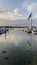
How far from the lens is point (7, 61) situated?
13.2 meters

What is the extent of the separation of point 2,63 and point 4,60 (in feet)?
3.29

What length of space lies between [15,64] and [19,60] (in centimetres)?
140

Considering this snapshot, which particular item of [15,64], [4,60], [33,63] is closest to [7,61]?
[4,60]

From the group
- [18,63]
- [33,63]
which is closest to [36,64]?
[33,63]

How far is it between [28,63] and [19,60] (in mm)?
1196

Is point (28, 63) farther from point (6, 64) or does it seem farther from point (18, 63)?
point (6, 64)

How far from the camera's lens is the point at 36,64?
12266 millimetres

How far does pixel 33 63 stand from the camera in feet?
41.3

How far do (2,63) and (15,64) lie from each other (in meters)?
1.03

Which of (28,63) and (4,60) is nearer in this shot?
(28,63)

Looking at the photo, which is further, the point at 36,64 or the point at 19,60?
the point at 19,60

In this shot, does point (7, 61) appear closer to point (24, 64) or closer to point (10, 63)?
point (10, 63)

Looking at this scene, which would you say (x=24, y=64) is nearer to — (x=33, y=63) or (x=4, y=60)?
(x=33, y=63)

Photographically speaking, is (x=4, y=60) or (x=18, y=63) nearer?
(x=18, y=63)
